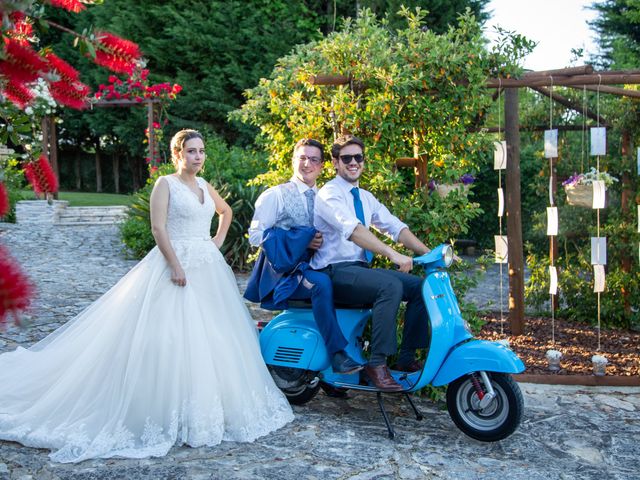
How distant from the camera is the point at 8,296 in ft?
2.75

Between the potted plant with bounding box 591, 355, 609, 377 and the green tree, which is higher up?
the green tree

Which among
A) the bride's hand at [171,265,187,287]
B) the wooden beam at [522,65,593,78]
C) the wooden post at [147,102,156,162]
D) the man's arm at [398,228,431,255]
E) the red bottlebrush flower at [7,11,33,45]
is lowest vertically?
the bride's hand at [171,265,187,287]

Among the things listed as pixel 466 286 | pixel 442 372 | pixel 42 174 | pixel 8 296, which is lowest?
pixel 442 372

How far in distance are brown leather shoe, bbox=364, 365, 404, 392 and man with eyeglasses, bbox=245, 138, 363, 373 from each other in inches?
5.2

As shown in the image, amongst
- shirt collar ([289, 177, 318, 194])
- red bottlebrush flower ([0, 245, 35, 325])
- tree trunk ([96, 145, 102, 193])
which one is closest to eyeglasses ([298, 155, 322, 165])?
shirt collar ([289, 177, 318, 194])

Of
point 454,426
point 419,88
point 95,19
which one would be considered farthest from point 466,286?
point 95,19

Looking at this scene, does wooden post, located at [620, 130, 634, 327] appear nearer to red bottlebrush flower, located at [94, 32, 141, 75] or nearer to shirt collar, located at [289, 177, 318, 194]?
shirt collar, located at [289, 177, 318, 194]

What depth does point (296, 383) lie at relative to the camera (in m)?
4.81

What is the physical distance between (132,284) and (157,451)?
3.98 feet

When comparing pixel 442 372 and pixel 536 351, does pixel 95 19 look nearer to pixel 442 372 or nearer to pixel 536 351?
pixel 536 351

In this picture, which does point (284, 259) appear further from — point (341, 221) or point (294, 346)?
point (294, 346)

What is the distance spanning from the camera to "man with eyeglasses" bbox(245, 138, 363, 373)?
4512 millimetres

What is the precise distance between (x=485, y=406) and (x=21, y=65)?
362 cm

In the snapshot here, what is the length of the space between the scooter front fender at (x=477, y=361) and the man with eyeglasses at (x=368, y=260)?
0.33 m
